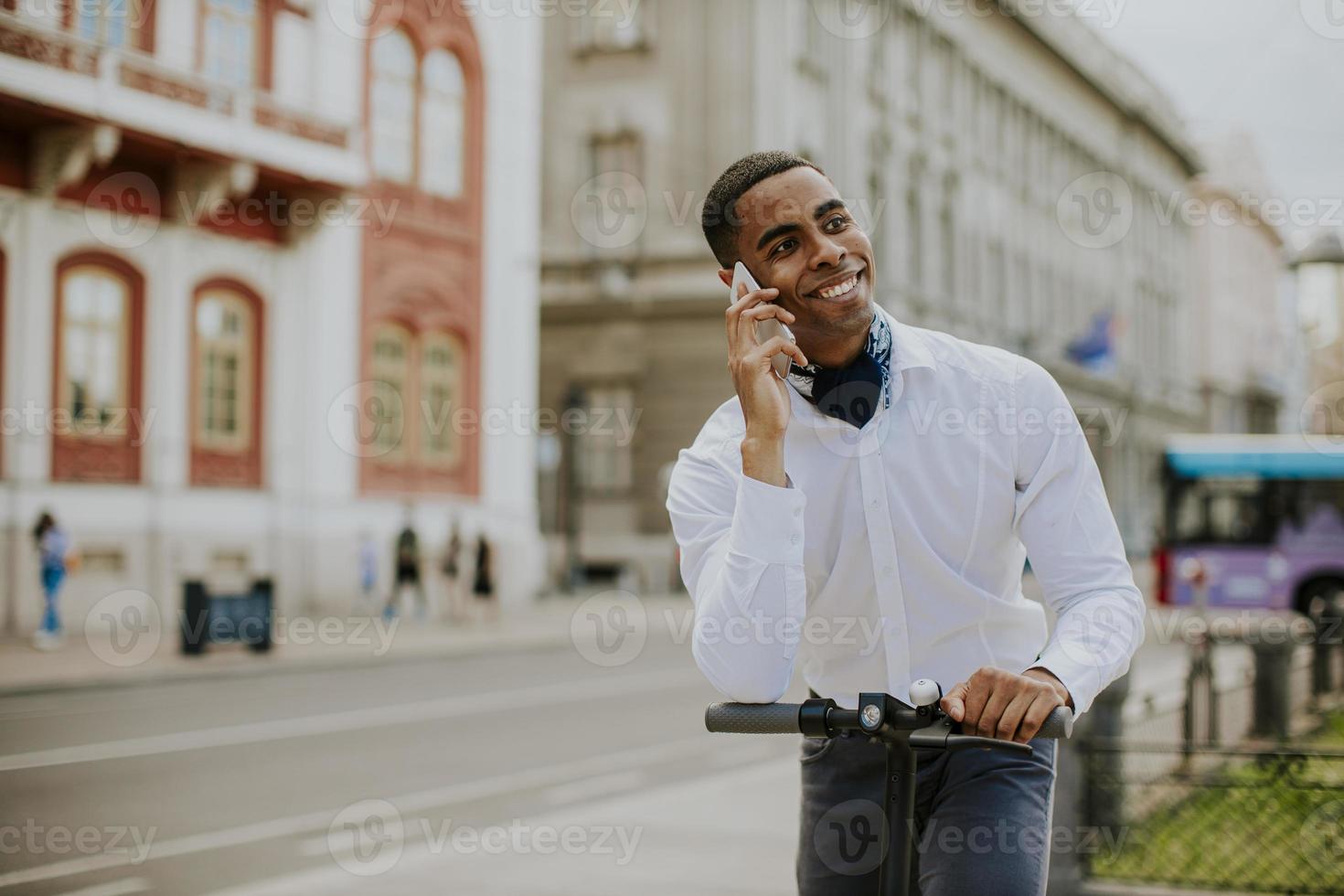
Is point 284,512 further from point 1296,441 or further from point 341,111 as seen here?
point 1296,441

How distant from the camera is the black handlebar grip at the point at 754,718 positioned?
2.21 meters

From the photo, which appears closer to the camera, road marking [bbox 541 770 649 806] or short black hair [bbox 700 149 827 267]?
short black hair [bbox 700 149 827 267]

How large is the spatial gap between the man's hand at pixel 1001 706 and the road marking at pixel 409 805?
220 inches

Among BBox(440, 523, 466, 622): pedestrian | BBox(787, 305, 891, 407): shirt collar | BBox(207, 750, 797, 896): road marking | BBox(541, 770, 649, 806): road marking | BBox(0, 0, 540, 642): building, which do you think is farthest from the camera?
BBox(440, 523, 466, 622): pedestrian

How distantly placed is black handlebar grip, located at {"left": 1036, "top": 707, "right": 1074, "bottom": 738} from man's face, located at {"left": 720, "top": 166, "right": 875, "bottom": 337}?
→ 0.73m

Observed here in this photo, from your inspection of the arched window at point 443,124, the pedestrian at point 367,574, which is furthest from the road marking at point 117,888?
the arched window at point 443,124

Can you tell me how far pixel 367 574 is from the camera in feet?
75.6

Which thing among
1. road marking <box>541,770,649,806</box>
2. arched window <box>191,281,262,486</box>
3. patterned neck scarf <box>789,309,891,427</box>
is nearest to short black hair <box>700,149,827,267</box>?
patterned neck scarf <box>789,309,891,427</box>

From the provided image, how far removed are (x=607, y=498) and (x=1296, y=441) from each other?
556 inches

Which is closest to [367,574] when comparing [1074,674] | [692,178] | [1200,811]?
[692,178]

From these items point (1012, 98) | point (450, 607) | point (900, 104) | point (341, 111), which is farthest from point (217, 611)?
point (1012, 98)

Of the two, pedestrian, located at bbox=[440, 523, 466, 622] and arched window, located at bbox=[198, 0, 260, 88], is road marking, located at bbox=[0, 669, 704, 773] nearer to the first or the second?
pedestrian, located at bbox=[440, 523, 466, 622]

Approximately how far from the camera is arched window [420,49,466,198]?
→ 25875mm

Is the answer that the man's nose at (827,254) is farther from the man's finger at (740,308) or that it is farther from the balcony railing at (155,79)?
the balcony railing at (155,79)
